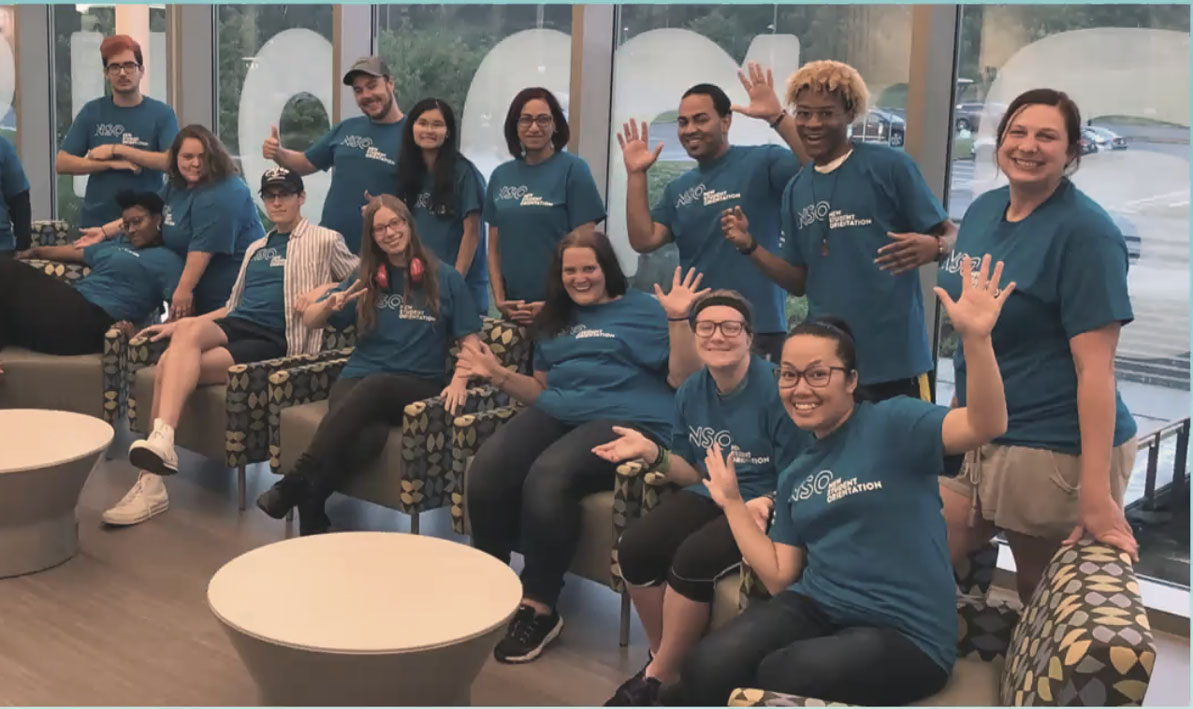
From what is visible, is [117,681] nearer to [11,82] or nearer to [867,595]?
[867,595]

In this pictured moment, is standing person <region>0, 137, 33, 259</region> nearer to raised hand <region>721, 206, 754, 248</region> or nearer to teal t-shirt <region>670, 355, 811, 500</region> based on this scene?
raised hand <region>721, 206, 754, 248</region>

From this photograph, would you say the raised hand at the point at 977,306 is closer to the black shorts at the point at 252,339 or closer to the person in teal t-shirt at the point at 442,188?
the person in teal t-shirt at the point at 442,188

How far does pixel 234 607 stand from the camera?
2.93 metres

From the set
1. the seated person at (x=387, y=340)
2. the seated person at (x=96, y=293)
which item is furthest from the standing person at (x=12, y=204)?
the seated person at (x=387, y=340)

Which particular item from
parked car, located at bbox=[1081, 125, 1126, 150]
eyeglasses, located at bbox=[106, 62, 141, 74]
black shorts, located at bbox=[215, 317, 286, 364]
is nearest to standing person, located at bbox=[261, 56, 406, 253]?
black shorts, located at bbox=[215, 317, 286, 364]

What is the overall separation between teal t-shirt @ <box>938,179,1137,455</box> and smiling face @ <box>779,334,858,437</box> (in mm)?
378

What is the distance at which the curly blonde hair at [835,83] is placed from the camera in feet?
11.1

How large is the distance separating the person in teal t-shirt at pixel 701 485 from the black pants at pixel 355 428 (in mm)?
Result: 1387

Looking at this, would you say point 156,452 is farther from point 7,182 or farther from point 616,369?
point 7,182

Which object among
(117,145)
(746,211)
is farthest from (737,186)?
(117,145)

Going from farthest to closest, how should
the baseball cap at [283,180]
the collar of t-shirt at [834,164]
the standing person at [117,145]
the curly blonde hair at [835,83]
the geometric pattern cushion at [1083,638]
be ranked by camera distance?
the standing person at [117,145]
the baseball cap at [283,180]
the collar of t-shirt at [834,164]
the curly blonde hair at [835,83]
the geometric pattern cushion at [1083,638]

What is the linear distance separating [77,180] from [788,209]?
20.5 feet

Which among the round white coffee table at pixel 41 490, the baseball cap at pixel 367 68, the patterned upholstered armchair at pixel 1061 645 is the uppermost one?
the baseball cap at pixel 367 68

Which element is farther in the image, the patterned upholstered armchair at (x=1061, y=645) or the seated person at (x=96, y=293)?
the seated person at (x=96, y=293)
